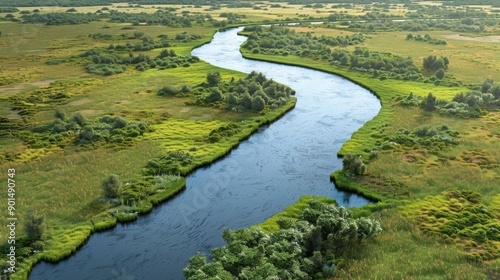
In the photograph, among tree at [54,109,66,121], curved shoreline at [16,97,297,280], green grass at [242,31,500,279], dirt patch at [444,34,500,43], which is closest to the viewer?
green grass at [242,31,500,279]

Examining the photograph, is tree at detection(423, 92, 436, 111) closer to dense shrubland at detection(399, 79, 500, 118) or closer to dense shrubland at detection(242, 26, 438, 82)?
dense shrubland at detection(399, 79, 500, 118)

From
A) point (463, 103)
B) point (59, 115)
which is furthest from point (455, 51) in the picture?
point (59, 115)

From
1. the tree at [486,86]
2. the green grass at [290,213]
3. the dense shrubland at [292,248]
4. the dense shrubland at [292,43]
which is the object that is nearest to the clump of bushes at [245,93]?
the green grass at [290,213]

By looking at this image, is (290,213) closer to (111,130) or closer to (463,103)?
(111,130)

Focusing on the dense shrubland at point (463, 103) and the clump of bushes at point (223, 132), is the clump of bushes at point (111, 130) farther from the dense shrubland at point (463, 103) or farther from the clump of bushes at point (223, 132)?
the dense shrubland at point (463, 103)

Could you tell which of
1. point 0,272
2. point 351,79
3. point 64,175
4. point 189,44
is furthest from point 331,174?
point 189,44

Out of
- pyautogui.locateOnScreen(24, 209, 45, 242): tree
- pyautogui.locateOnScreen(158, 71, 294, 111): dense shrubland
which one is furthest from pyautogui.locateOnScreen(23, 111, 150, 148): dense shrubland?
pyautogui.locateOnScreen(24, 209, 45, 242): tree

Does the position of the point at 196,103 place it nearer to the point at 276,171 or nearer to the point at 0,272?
the point at 276,171
